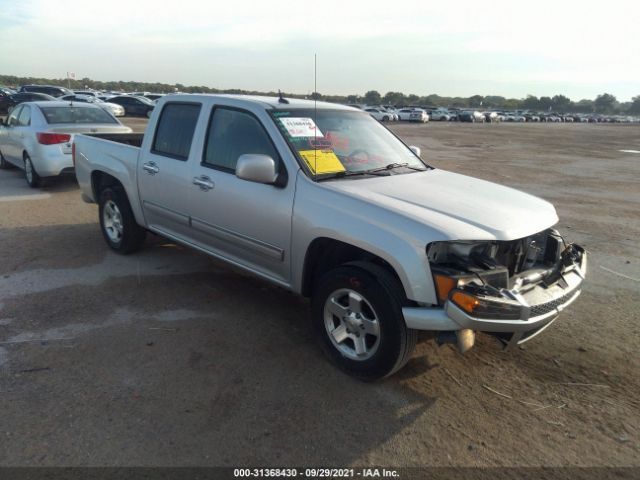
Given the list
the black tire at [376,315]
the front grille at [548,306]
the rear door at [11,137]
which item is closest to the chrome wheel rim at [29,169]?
the rear door at [11,137]

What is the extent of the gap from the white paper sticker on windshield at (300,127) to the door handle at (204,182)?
822 mm

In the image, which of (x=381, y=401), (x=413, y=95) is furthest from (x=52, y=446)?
(x=413, y=95)

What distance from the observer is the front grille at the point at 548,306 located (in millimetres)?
3066

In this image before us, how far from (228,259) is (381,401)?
185 centimetres

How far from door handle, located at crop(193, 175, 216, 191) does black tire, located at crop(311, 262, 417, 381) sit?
139 centimetres

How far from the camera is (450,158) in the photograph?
16.9 metres

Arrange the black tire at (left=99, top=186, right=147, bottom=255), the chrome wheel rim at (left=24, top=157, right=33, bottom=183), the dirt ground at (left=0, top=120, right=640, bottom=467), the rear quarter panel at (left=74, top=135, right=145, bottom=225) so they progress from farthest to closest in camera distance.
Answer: the chrome wheel rim at (left=24, top=157, right=33, bottom=183)
the black tire at (left=99, top=186, right=147, bottom=255)
the rear quarter panel at (left=74, top=135, right=145, bottom=225)
the dirt ground at (left=0, top=120, right=640, bottom=467)

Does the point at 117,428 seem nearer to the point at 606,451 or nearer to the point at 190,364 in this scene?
the point at 190,364

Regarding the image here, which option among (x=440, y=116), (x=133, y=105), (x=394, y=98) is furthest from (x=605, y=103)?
(x=133, y=105)

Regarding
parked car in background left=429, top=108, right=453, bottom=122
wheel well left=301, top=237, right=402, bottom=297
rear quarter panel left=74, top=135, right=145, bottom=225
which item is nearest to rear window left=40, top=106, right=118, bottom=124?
rear quarter panel left=74, top=135, right=145, bottom=225

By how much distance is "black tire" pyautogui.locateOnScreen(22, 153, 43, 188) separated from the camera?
9.10m

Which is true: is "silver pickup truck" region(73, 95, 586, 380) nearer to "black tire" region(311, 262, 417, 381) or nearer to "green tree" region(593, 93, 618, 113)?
"black tire" region(311, 262, 417, 381)

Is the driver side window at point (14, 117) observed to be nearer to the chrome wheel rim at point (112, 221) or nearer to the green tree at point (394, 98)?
the chrome wheel rim at point (112, 221)

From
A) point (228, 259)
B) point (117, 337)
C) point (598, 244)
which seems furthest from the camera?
point (598, 244)
